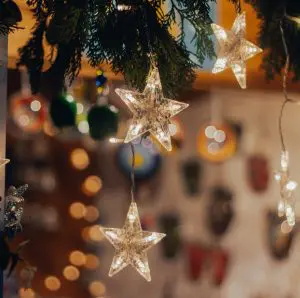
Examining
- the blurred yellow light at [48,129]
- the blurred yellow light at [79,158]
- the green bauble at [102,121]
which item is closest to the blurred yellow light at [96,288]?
the blurred yellow light at [79,158]

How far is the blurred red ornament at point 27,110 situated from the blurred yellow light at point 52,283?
1.65 feet

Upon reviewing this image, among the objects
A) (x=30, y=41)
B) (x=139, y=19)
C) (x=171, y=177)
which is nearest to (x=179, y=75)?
(x=139, y=19)

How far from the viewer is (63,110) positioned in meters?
1.76

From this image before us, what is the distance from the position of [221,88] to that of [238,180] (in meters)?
0.36

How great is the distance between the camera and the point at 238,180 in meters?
2.28

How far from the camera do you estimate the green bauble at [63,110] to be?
1.73m

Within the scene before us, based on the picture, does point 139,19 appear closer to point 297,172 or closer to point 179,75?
point 179,75

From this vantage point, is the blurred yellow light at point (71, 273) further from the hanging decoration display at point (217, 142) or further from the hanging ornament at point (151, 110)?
the hanging ornament at point (151, 110)

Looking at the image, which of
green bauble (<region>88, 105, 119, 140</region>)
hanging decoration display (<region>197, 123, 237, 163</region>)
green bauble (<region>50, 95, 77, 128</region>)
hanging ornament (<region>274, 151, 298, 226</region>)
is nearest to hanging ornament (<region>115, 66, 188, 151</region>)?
hanging ornament (<region>274, 151, 298, 226</region>)

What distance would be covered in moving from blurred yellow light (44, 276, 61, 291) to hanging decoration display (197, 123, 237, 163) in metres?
0.70

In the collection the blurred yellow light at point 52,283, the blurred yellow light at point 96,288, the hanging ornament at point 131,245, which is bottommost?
the blurred yellow light at point 96,288

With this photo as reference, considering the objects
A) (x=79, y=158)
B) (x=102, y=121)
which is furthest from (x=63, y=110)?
(x=79, y=158)

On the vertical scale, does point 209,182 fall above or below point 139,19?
below

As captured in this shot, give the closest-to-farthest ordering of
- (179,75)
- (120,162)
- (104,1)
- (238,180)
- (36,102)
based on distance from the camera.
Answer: (104,1) < (179,75) < (36,102) < (120,162) < (238,180)
